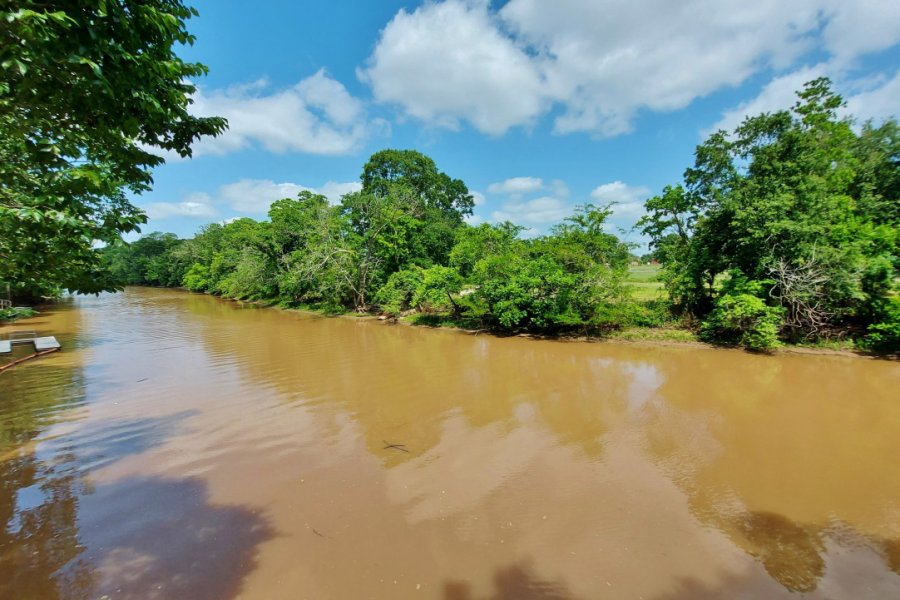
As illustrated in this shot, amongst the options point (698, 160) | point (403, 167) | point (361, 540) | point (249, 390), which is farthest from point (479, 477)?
point (403, 167)

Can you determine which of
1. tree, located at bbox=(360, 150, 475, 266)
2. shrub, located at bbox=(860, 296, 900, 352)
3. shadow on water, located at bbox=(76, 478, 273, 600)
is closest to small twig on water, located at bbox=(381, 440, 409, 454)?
shadow on water, located at bbox=(76, 478, 273, 600)

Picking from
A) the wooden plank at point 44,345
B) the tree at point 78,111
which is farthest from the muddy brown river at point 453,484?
the wooden plank at point 44,345

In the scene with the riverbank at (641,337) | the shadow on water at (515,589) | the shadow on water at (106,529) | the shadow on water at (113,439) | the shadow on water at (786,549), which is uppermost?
the riverbank at (641,337)

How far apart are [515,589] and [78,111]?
4826mm

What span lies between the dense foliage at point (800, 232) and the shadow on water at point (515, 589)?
446 inches

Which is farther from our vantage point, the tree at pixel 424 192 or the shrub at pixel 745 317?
the tree at pixel 424 192

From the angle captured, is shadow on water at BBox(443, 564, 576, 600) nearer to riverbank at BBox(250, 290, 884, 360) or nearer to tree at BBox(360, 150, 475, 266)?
riverbank at BBox(250, 290, 884, 360)

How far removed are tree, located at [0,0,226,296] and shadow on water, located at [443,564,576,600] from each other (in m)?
4.05

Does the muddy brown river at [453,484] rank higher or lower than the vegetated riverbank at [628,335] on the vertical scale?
lower

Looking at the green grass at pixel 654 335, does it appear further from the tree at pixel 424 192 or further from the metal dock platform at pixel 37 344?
the metal dock platform at pixel 37 344

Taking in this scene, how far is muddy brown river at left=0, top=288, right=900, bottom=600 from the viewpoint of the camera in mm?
3371

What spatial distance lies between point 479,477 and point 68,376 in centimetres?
1131

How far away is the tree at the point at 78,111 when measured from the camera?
2.02 metres

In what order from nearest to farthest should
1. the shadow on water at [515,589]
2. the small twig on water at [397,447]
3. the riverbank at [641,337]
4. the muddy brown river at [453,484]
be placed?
the shadow on water at [515,589] → the muddy brown river at [453,484] → the small twig on water at [397,447] → the riverbank at [641,337]
